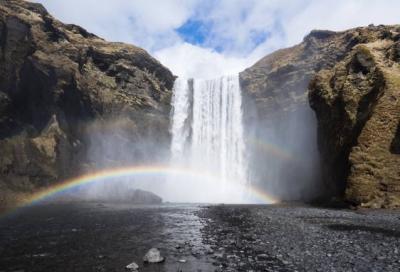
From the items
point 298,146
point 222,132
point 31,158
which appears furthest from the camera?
point 222,132

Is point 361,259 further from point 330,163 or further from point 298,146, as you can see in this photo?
point 298,146

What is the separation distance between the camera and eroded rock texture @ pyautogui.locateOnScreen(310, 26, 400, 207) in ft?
116

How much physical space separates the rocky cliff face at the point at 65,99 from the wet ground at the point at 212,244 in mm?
28562

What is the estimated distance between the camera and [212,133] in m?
73.1

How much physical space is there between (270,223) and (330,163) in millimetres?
22402

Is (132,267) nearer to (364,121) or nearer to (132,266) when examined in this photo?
(132,266)

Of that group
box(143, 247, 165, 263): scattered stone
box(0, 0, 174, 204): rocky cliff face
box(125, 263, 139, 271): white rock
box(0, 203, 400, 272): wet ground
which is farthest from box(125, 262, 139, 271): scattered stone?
box(0, 0, 174, 204): rocky cliff face

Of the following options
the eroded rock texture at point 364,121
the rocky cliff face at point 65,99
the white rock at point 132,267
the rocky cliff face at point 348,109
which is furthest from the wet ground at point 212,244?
the rocky cliff face at point 65,99

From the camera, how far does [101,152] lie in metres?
67.2

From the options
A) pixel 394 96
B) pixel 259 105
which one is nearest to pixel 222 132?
pixel 259 105

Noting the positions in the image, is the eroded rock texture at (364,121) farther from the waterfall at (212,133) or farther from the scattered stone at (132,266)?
the scattered stone at (132,266)

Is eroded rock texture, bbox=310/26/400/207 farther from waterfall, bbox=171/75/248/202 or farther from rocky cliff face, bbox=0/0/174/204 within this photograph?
rocky cliff face, bbox=0/0/174/204

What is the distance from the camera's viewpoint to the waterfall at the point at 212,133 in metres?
70.7

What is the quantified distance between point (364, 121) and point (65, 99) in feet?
146
